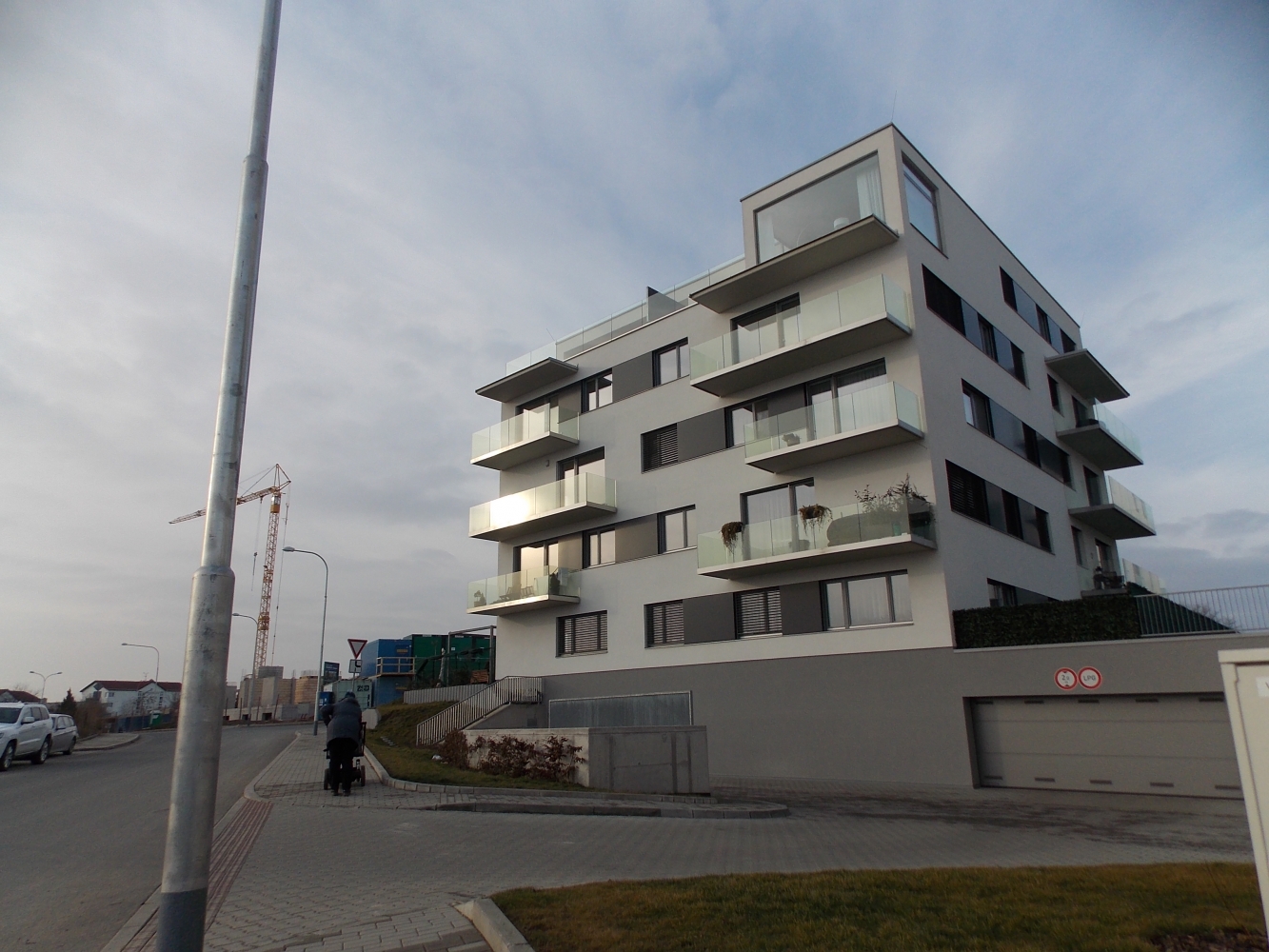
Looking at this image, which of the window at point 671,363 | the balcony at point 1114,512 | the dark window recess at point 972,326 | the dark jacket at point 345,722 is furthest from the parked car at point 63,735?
the balcony at point 1114,512

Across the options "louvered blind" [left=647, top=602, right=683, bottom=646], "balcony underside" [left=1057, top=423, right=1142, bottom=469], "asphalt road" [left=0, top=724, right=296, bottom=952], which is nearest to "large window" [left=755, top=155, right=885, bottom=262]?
"louvered blind" [left=647, top=602, right=683, bottom=646]

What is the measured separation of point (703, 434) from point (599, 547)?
19.0ft

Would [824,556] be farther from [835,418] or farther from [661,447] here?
[661,447]

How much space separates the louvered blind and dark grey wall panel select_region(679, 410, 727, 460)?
4.63 meters

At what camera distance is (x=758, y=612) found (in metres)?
23.2

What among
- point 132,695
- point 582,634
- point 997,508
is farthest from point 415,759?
point 132,695

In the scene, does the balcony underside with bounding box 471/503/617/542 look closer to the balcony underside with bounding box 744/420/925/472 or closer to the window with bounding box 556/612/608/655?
the window with bounding box 556/612/608/655

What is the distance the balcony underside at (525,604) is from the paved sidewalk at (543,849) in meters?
13.9

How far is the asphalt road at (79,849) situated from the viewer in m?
6.67

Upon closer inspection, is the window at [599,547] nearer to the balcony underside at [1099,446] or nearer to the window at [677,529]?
the window at [677,529]

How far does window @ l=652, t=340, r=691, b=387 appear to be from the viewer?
88.7 feet

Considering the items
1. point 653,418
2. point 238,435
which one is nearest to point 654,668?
point 653,418

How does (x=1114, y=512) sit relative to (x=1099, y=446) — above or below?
below

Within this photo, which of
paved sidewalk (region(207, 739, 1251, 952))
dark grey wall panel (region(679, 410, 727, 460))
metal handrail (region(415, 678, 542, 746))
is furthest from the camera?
metal handrail (region(415, 678, 542, 746))
